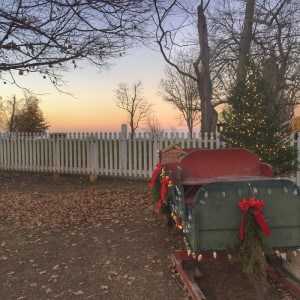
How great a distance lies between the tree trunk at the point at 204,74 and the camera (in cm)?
1791

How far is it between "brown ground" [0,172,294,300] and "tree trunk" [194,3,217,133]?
29.9 feet

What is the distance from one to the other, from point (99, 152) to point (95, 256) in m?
8.06

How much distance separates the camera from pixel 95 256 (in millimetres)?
5855

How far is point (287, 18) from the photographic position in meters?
22.1

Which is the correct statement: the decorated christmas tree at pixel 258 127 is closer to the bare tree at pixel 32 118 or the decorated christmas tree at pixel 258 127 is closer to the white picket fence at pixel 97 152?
the white picket fence at pixel 97 152

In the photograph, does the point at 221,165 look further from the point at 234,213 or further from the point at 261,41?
the point at 261,41

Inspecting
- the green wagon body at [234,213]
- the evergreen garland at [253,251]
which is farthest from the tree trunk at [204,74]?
the evergreen garland at [253,251]

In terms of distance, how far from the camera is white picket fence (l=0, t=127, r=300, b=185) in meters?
12.8

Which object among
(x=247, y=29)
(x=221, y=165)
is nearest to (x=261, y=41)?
(x=247, y=29)

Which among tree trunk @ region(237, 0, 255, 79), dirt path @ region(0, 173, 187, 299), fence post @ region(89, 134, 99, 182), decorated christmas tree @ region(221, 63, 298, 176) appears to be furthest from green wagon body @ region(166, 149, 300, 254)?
tree trunk @ region(237, 0, 255, 79)

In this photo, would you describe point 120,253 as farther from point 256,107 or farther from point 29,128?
point 29,128

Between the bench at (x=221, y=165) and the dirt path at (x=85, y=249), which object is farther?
the bench at (x=221, y=165)

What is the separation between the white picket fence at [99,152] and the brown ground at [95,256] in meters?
3.14

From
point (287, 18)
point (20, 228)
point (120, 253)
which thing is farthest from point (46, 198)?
point (287, 18)
